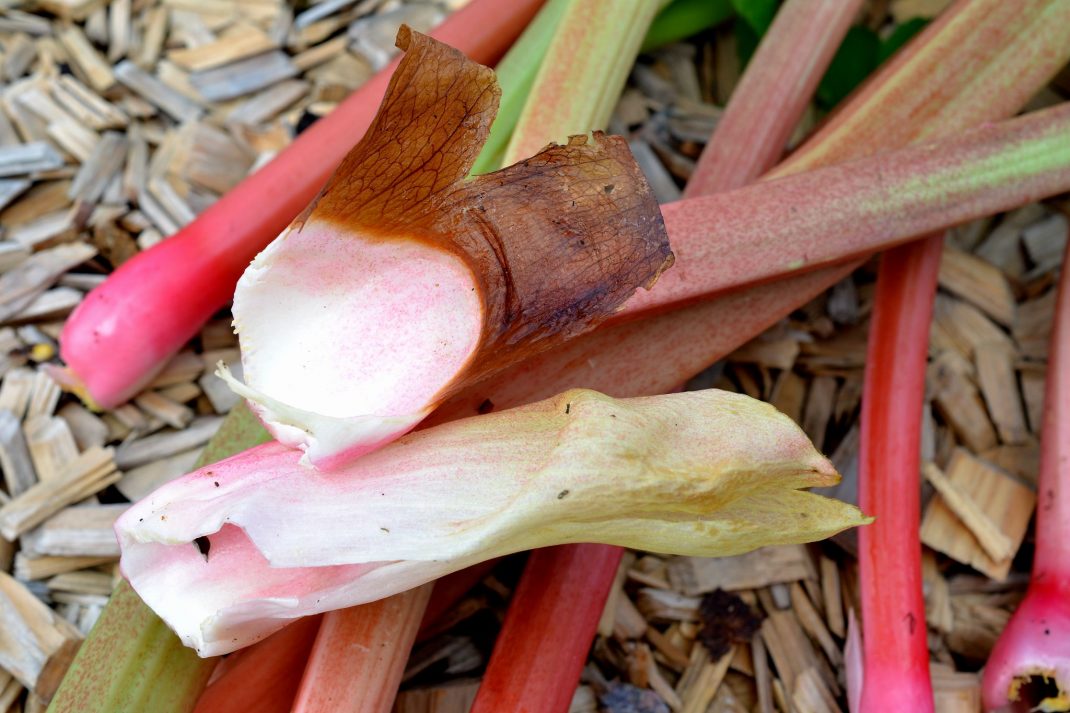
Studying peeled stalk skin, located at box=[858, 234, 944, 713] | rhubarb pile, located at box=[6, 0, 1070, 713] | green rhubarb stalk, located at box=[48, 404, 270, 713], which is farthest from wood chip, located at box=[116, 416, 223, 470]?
peeled stalk skin, located at box=[858, 234, 944, 713]

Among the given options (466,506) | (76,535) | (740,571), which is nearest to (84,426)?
(76,535)

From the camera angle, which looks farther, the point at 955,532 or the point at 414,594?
the point at 955,532

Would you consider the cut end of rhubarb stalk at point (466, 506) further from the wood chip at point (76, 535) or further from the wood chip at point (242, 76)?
the wood chip at point (242, 76)

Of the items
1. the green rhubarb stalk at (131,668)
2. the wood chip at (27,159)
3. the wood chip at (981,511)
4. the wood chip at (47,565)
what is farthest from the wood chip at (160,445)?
the wood chip at (981,511)

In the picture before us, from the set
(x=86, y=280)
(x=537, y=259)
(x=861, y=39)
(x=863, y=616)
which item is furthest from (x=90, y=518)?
(x=861, y=39)

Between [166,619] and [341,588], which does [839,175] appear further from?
[166,619]

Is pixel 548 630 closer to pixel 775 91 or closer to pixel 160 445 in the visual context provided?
pixel 160 445

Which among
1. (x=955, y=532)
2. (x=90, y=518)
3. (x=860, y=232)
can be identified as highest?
(x=860, y=232)
